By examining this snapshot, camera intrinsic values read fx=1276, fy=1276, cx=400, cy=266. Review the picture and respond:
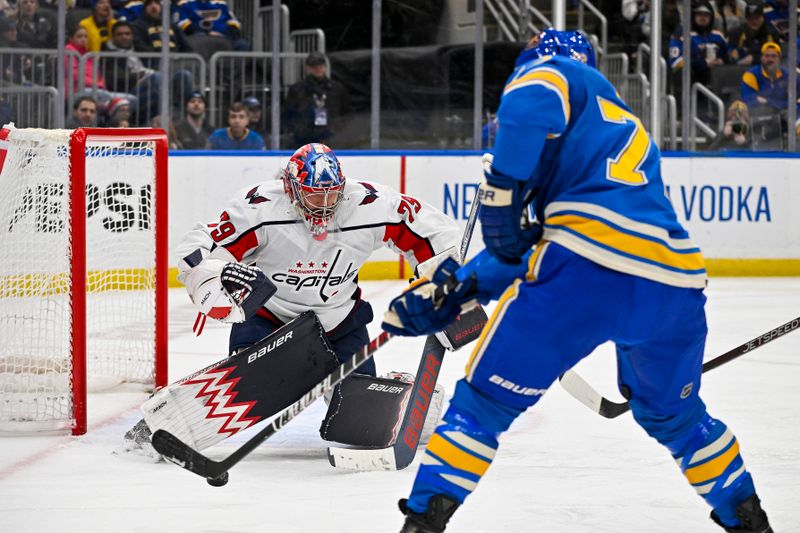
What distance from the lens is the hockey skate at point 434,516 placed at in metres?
2.24

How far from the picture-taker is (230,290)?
10.8 feet

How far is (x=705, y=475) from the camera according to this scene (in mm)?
2430

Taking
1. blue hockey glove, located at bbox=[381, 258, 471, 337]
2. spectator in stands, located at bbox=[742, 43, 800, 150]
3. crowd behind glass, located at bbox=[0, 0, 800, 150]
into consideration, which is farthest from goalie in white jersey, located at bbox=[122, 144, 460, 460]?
spectator in stands, located at bbox=[742, 43, 800, 150]

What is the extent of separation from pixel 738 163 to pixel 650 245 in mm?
5611

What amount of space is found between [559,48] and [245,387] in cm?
133

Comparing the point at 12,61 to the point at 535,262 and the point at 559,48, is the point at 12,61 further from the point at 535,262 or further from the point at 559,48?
the point at 535,262

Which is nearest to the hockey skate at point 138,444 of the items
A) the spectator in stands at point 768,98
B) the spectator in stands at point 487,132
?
the spectator in stands at point 487,132

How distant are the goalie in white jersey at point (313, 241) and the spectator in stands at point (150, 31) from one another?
12.3 feet

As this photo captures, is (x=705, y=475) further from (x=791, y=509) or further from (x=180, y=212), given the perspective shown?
(x=180, y=212)

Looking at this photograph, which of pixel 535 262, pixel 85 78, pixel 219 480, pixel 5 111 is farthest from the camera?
pixel 85 78

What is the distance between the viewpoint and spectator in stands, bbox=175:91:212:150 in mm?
7066

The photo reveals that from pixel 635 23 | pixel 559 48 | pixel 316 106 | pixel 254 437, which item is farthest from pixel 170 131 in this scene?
pixel 559 48

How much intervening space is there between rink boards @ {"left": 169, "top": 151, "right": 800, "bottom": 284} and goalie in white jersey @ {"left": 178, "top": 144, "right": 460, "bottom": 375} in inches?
144

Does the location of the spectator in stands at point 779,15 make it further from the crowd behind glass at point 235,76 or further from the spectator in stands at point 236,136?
the spectator in stands at point 236,136
